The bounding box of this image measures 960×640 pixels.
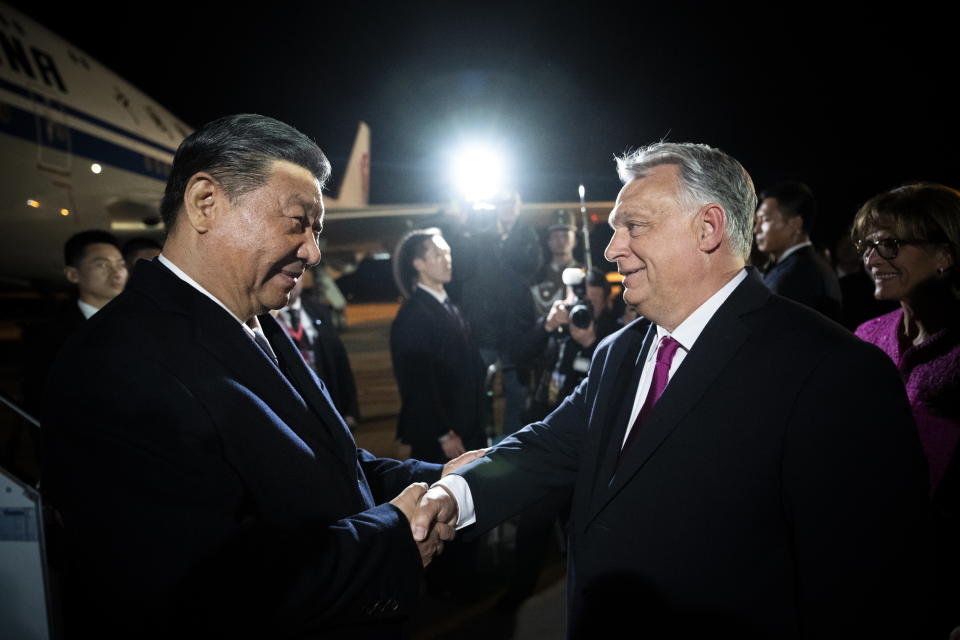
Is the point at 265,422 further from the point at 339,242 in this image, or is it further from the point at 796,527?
the point at 339,242

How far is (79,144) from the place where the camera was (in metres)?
9.34

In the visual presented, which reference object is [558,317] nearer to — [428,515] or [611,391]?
[611,391]

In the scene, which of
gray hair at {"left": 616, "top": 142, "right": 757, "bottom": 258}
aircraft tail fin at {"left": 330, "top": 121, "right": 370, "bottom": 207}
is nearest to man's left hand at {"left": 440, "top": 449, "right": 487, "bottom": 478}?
gray hair at {"left": 616, "top": 142, "right": 757, "bottom": 258}

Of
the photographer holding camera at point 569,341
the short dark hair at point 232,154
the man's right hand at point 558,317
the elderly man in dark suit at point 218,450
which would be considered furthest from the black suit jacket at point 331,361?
the short dark hair at point 232,154

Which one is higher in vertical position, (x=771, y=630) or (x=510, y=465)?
(x=510, y=465)

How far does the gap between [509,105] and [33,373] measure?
35.7 ft

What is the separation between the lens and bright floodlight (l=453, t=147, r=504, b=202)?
5.27m

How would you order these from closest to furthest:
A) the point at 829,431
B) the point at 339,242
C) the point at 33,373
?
1. the point at 829,431
2. the point at 33,373
3. the point at 339,242

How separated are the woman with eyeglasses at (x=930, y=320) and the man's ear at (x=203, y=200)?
2235mm

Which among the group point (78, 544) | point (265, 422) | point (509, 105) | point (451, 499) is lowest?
point (451, 499)

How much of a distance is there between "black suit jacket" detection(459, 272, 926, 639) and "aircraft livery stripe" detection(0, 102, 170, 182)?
9891 mm

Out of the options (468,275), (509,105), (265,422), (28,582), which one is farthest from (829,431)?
(509,105)

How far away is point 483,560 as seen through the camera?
154 inches

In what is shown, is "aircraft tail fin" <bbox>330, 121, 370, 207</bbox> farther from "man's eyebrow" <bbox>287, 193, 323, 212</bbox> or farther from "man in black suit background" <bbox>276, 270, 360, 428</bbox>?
"man's eyebrow" <bbox>287, 193, 323, 212</bbox>
